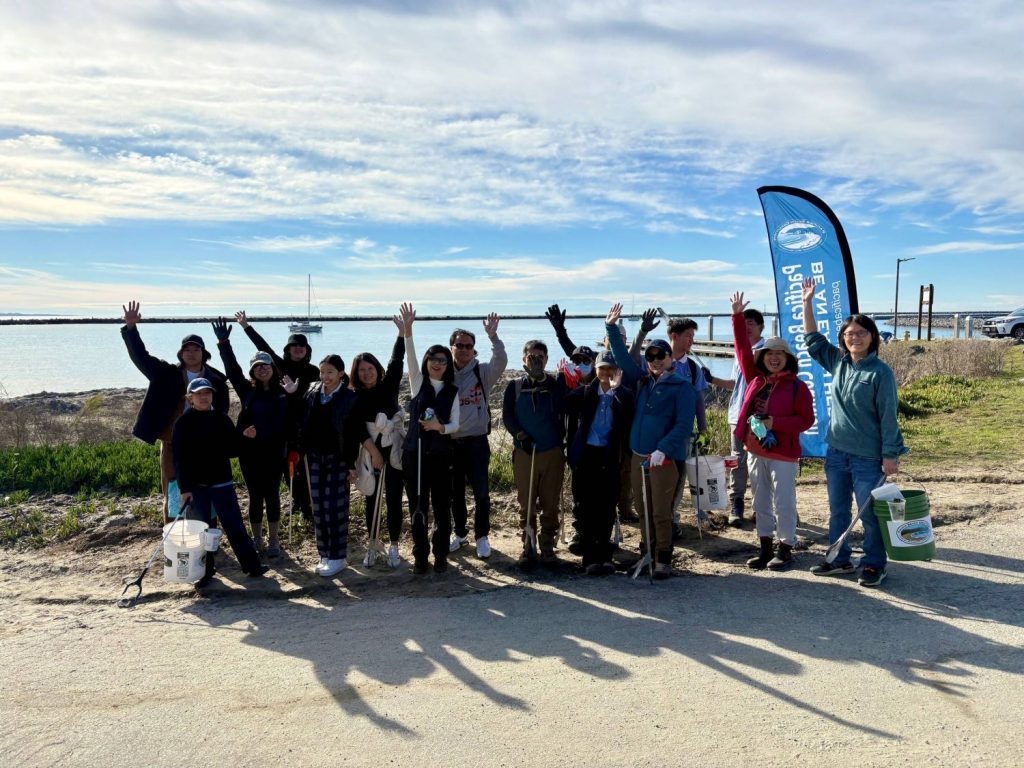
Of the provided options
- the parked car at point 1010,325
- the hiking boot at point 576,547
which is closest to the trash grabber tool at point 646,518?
the hiking boot at point 576,547

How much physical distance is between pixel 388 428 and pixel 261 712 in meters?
2.49

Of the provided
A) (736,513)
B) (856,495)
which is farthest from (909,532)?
(736,513)

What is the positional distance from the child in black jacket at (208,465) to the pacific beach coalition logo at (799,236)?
5.84 meters

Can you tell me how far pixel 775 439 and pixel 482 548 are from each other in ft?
7.99

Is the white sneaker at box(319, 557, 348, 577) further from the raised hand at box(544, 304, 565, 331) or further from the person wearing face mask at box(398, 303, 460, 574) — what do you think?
the raised hand at box(544, 304, 565, 331)

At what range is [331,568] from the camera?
556 centimetres

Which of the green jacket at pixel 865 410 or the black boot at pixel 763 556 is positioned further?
the black boot at pixel 763 556

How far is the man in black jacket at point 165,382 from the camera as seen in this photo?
5.85 meters

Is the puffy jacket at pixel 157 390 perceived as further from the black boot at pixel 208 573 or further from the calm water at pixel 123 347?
the calm water at pixel 123 347

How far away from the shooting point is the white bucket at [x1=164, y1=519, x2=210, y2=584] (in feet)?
16.8

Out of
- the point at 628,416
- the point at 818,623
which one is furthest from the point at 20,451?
the point at 818,623

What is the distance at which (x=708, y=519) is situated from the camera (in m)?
6.89

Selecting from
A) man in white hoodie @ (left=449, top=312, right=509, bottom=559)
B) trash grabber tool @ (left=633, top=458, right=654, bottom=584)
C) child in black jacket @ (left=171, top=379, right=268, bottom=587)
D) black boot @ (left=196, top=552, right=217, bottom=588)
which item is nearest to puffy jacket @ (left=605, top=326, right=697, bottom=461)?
trash grabber tool @ (left=633, top=458, right=654, bottom=584)

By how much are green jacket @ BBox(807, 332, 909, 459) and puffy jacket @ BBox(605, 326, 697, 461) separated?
1.03 m
